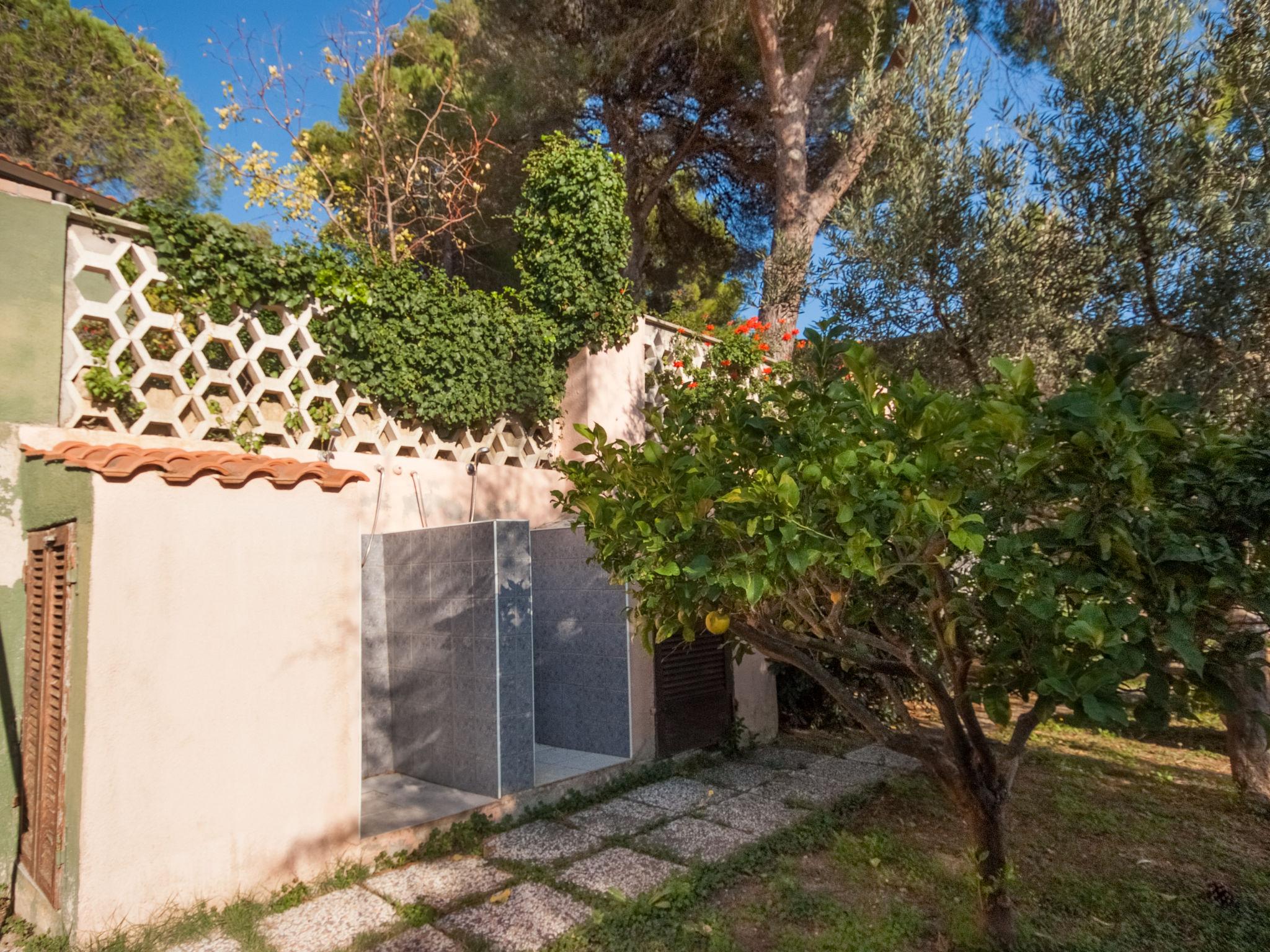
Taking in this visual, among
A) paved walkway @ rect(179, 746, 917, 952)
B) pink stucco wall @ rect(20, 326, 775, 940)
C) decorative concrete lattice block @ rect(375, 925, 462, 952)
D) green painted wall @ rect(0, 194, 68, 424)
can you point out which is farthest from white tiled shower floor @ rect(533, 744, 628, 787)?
green painted wall @ rect(0, 194, 68, 424)

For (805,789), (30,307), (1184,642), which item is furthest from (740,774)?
(30,307)

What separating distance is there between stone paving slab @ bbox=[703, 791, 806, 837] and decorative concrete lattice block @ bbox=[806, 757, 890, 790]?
0.75 metres

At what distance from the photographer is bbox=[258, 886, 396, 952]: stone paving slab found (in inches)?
153

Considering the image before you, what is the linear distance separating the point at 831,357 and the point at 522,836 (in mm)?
3982

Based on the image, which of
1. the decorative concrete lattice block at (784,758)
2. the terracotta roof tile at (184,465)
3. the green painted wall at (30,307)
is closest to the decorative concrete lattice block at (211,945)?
the terracotta roof tile at (184,465)

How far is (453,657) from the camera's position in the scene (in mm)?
5891

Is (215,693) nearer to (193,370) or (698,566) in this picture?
(193,370)

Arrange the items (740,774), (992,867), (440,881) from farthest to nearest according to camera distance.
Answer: (740,774), (440,881), (992,867)

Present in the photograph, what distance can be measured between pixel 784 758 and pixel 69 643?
5.68 m

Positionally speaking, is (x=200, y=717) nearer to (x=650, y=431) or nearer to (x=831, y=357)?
(x=831, y=357)

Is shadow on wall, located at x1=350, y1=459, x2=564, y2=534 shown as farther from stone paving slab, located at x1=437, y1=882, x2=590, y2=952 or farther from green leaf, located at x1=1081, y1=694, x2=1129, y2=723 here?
green leaf, located at x1=1081, y1=694, x2=1129, y2=723

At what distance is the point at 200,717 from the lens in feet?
13.5

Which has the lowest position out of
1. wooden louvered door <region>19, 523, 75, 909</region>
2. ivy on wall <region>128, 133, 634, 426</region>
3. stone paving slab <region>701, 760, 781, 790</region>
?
stone paving slab <region>701, 760, 781, 790</region>

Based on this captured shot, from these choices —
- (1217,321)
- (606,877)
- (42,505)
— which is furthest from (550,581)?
(1217,321)
